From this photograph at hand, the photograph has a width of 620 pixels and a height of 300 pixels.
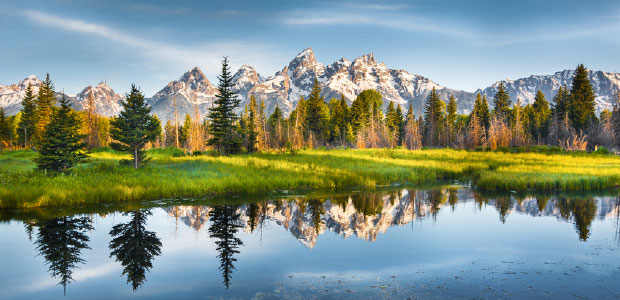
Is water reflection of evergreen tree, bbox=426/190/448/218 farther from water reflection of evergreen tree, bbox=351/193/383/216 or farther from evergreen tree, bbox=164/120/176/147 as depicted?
evergreen tree, bbox=164/120/176/147

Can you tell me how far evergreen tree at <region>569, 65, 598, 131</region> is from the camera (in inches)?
2606

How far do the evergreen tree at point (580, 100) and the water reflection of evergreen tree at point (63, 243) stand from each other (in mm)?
77965

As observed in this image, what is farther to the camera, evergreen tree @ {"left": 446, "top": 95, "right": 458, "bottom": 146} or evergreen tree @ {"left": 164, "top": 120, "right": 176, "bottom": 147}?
evergreen tree @ {"left": 164, "top": 120, "right": 176, "bottom": 147}

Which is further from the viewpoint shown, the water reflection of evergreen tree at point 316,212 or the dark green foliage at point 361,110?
the dark green foliage at point 361,110

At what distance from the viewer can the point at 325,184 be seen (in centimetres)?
2358

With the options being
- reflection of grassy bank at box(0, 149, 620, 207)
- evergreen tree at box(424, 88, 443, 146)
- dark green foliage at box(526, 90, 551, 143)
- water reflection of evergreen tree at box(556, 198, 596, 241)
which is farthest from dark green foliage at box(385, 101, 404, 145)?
water reflection of evergreen tree at box(556, 198, 596, 241)

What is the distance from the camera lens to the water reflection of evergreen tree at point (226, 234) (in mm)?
9633

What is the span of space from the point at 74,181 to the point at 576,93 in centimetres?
8073

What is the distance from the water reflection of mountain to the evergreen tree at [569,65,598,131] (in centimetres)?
5727

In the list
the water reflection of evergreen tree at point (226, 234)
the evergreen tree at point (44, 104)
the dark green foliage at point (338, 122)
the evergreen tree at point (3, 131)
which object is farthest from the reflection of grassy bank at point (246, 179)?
the evergreen tree at point (3, 131)

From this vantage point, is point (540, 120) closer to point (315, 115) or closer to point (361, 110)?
point (361, 110)

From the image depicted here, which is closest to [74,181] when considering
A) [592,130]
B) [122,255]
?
[122,255]

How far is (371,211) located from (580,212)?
920 cm

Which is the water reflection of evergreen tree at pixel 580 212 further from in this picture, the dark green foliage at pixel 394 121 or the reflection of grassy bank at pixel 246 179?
the dark green foliage at pixel 394 121
